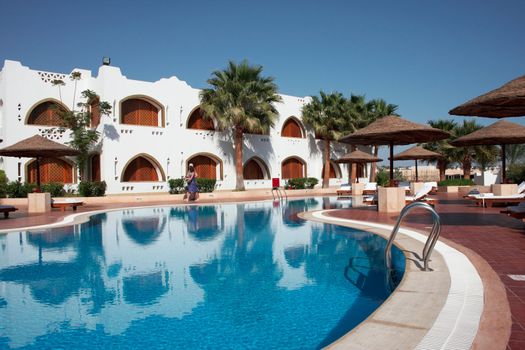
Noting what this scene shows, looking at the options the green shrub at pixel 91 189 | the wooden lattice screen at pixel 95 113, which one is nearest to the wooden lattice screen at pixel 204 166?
the wooden lattice screen at pixel 95 113

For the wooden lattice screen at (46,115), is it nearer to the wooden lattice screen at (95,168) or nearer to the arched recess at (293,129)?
the wooden lattice screen at (95,168)

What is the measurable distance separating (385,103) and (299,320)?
108 ft

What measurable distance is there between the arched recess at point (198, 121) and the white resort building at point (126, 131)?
7 centimetres

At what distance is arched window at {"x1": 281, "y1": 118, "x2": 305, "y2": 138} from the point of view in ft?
105

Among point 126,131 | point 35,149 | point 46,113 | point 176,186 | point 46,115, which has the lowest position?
point 176,186

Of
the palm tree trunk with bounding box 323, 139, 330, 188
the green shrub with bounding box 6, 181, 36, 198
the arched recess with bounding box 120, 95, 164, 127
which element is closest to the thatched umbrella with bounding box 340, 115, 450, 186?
the arched recess with bounding box 120, 95, 164, 127

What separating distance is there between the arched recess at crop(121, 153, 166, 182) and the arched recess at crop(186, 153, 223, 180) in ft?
8.29

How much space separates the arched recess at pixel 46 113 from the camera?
22062 mm

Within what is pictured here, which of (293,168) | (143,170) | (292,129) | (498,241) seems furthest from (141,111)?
(498,241)

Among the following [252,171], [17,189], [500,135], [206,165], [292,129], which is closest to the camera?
[500,135]

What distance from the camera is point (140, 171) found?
2472 cm

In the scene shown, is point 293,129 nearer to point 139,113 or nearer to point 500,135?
point 139,113

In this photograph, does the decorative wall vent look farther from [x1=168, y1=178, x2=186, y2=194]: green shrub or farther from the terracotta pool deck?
the terracotta pool deck

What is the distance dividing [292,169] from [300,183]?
3420mm
